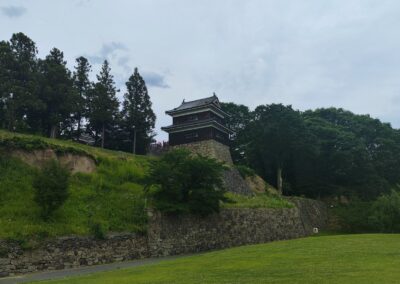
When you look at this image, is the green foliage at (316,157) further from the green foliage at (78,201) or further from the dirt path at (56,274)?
the dirt path at (56,274)

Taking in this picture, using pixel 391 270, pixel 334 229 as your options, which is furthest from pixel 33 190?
pixel 334 229

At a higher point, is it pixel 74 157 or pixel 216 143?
pixel 216 143

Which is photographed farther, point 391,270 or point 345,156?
point 345,156

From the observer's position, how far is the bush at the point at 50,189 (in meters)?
19.0

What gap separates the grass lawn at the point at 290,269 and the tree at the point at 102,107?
2698 cm

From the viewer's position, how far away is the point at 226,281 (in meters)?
10.5

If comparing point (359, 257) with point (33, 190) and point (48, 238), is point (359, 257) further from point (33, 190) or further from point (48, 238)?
point (33, 190)

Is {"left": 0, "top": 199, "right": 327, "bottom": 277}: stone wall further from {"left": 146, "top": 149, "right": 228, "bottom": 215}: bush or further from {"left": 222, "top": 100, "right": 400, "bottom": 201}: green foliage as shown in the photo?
{"left": 222, "top": 100, "right": 400, "bottom": 201}: green foliage

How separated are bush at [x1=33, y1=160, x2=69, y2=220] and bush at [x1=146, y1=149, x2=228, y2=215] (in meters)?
5.54

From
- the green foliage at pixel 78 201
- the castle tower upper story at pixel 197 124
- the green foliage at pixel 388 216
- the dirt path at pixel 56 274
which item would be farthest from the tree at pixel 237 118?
the dirt path at pixel 56 274

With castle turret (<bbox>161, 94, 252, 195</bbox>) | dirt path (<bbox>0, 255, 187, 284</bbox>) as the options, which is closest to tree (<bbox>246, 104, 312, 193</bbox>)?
castle turret (<bbox>161, 94, 252, 195</bbox>)

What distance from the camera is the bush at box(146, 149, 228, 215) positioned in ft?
76.1

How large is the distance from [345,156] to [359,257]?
32.7 metres

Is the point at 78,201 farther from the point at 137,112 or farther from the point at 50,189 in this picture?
the point at 137,112
